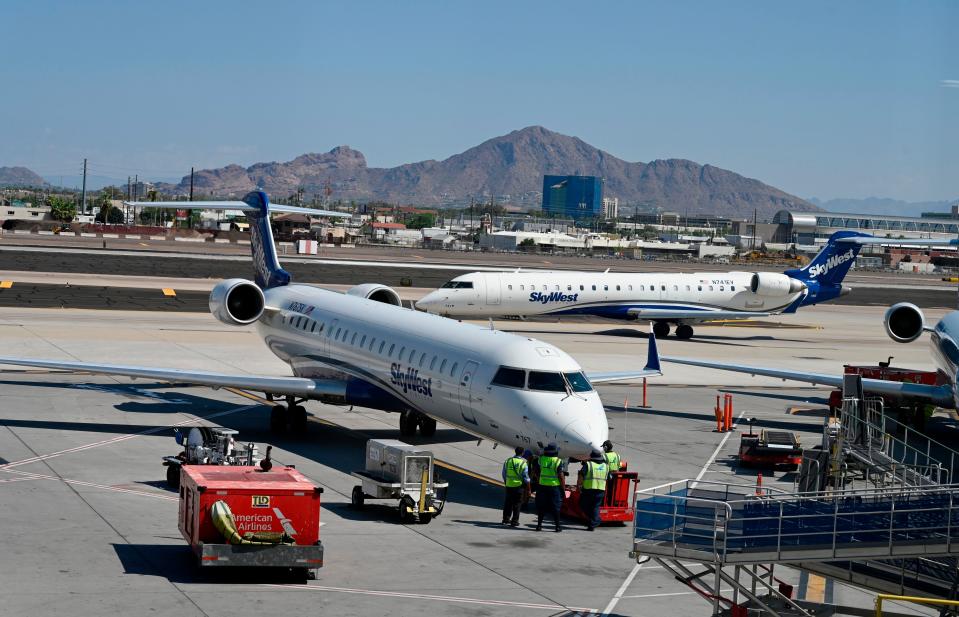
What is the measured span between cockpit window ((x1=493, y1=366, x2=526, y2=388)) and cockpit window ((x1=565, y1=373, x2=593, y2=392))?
0.84 meters

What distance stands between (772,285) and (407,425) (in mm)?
→ 32824

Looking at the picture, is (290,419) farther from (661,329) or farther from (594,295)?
(661,329)

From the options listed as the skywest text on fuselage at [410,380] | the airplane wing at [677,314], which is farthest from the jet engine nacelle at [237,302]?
the airplane wing at [677,314]

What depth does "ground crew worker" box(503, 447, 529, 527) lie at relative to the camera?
20.4m

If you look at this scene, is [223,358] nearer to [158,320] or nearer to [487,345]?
[158,320]

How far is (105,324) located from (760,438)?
3032 centimetres

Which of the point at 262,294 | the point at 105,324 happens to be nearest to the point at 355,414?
the point at 262,294

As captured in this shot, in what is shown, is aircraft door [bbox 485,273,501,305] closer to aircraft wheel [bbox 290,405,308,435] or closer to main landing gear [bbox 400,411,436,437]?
main landing gear [bbox 400,411,436,437]

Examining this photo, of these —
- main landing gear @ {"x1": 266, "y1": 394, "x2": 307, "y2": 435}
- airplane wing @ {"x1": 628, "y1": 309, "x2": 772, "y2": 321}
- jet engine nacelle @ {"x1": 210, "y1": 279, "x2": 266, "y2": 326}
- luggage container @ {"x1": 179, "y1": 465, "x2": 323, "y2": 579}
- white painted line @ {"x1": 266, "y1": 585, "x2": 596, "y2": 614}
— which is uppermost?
jet engine nacelle @ {"x1": 210, "y1": 279, "x2": 266, "y2": 326}

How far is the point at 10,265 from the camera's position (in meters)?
78.4

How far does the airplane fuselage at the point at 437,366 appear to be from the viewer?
71.2ft

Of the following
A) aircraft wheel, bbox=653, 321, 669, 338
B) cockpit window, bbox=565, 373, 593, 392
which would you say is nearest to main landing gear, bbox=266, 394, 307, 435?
cockpit window, bbox=565, 373, 593, 392

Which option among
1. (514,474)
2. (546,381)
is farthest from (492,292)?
(514,474)

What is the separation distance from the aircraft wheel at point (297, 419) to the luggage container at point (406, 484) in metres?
7.53
